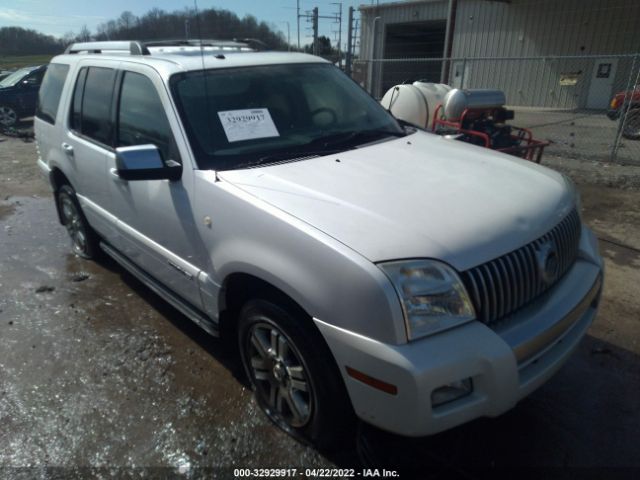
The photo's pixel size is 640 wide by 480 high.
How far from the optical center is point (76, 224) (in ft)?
15.2


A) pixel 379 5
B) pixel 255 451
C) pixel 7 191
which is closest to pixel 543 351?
pixel 255 451

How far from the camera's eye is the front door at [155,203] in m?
2.66

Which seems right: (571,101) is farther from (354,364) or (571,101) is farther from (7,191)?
(354,364)

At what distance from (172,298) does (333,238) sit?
163cm

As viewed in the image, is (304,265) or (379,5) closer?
(304,265)

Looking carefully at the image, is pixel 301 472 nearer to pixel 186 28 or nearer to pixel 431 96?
pixel 186 28

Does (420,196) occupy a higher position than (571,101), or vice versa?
(420,196)

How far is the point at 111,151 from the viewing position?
3338 mm

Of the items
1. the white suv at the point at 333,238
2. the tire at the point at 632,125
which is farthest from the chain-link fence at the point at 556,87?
the white suv at the point at 333,238

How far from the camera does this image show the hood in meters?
1.89

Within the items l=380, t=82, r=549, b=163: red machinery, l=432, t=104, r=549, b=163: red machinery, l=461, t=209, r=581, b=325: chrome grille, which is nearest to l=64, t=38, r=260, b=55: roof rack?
l=461, t=209, r=581, b=325: chrome grille

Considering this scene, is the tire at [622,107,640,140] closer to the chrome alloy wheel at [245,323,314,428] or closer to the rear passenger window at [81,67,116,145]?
the rear passenger window at [81,67,116,145]

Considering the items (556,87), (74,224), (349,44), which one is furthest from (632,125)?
(74,224)

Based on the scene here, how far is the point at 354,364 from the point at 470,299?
20.4 inches
